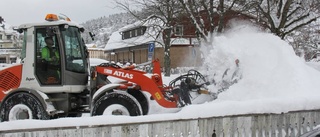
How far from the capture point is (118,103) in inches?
273

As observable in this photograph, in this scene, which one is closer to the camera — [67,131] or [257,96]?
[67,131]

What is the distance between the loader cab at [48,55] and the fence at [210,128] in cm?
303

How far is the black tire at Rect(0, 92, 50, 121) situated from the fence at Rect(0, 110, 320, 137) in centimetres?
275

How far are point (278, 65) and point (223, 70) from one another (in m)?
1.27

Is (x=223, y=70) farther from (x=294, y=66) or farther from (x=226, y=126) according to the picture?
(x=226, y=126)

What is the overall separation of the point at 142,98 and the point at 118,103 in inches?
24.1

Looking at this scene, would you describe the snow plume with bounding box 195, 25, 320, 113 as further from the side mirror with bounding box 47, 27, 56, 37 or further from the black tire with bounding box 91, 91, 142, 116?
the side mirror with bounding box 47, 27, 56, 37

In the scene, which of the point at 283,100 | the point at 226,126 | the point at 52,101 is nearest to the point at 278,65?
the point at 283,100

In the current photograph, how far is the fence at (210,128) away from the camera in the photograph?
4688 millimetres

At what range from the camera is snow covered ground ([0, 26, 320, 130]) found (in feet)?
19.3

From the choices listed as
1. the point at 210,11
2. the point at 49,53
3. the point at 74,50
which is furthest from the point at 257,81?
the point at 210,11

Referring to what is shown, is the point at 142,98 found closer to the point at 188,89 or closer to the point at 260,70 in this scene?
the point at 188,89

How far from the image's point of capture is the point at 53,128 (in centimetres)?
464

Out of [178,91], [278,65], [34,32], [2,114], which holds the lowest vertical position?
[2,114]
